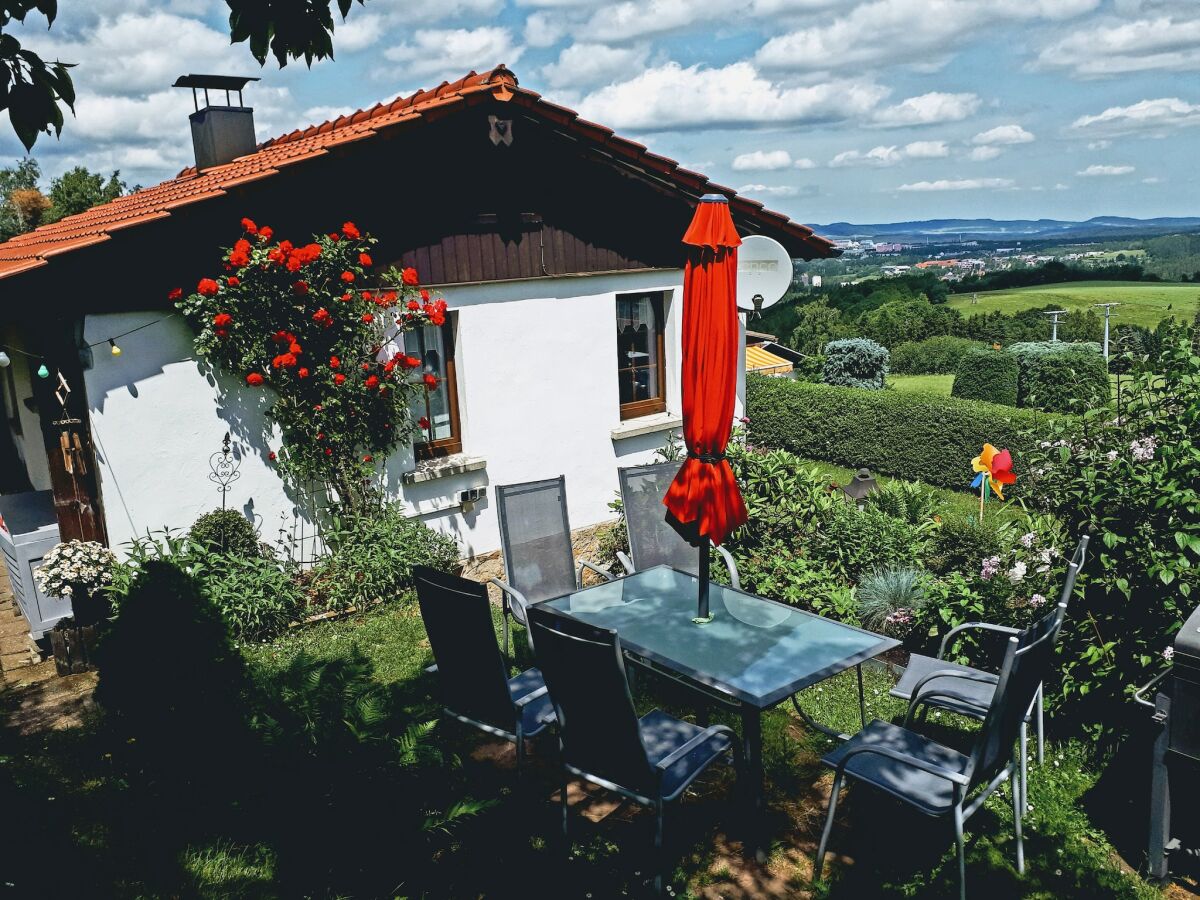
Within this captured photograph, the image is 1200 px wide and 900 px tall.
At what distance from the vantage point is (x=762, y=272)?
31.3ft

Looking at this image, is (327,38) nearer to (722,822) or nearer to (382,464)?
(722,822)

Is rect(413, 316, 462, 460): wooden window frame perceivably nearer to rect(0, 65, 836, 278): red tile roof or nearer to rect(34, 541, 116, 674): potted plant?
rect(0, 65, 836, 278): red tile roof

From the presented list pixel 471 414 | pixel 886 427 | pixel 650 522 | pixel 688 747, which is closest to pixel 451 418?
pixel 471 414

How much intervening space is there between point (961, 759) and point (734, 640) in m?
1.26

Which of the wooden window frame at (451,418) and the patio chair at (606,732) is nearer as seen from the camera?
the patio chair at (606,732)

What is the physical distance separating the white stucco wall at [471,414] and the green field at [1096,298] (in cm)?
4237

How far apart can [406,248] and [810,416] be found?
35.0 feet

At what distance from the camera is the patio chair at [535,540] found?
20.8ft

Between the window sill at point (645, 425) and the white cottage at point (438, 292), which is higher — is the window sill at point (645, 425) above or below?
below

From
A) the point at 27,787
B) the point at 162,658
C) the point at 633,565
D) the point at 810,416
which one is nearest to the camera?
the point at 162,658

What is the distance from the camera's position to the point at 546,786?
482cm

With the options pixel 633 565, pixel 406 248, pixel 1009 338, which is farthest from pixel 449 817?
pixel 1009 338

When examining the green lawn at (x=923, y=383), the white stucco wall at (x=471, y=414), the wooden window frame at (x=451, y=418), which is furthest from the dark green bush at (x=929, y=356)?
the wooden window frame at (x=451, y=418)

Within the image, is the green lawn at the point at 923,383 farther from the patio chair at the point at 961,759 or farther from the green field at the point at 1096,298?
the patio chair at the point at 961,759
